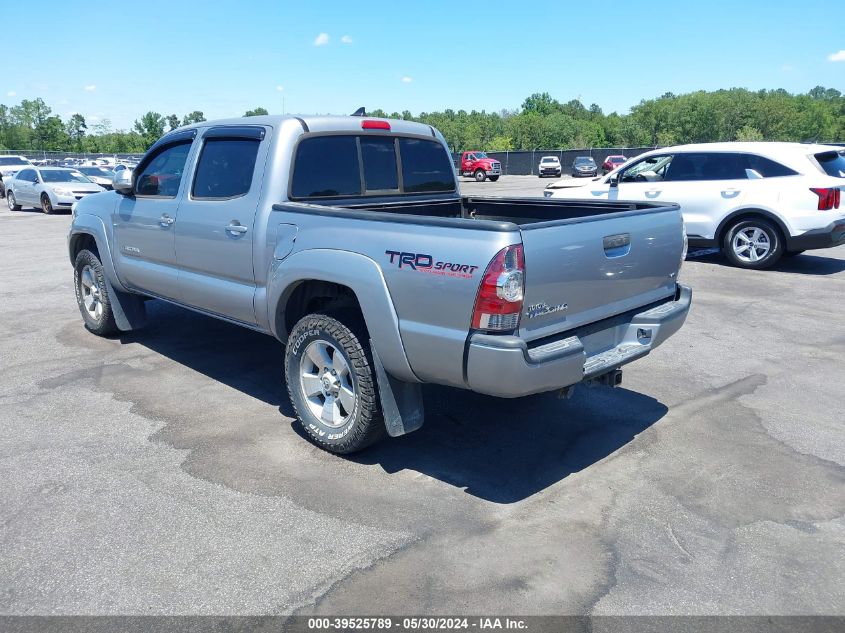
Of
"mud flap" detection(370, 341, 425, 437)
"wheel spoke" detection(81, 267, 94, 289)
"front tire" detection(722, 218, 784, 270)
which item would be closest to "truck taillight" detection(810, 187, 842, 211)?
"front tire" detection(722, 218, 784, 270)

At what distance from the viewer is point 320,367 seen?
434cm

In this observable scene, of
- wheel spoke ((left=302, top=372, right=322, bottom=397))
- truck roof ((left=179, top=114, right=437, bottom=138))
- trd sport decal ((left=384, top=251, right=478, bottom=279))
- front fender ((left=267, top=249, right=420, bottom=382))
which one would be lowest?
wheel spoke ((left=302, top=372, right=322, bottom=397))

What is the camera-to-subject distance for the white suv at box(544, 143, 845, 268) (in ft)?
32.4

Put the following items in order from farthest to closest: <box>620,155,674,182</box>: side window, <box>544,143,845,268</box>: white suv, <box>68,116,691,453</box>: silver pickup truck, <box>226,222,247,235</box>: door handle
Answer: <box>620,155,674,182</box>: side window
<box>544,143,845,268</box>: white suv
<box>226,222,247,235</box>: door handle
<box>68,116,691,453</box>: silver pickup truck

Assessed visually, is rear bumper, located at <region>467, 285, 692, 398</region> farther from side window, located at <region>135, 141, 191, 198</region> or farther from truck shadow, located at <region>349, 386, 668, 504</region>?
side window, located at <region>135, 141, 191, 198</region>

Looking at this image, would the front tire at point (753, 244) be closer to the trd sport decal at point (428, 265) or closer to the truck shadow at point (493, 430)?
the truck shadow at point (493, 430)

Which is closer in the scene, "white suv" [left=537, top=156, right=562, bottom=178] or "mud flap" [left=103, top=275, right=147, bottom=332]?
"mud flap" [left=103, top=275, right=147, bottom=332]

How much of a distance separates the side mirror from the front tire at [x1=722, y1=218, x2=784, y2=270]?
28.3 feet

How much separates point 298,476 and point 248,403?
130 centimetres

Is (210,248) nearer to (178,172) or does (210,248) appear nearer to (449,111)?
(178,172)

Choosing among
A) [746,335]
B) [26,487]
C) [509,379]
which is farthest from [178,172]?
[746,335]

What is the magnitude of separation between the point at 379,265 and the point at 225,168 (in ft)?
6.26

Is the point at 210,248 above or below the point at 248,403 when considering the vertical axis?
above

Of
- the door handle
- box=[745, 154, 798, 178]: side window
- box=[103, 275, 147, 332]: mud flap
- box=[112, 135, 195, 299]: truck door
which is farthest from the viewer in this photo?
box=[745, 154, 798, 178]: side window
